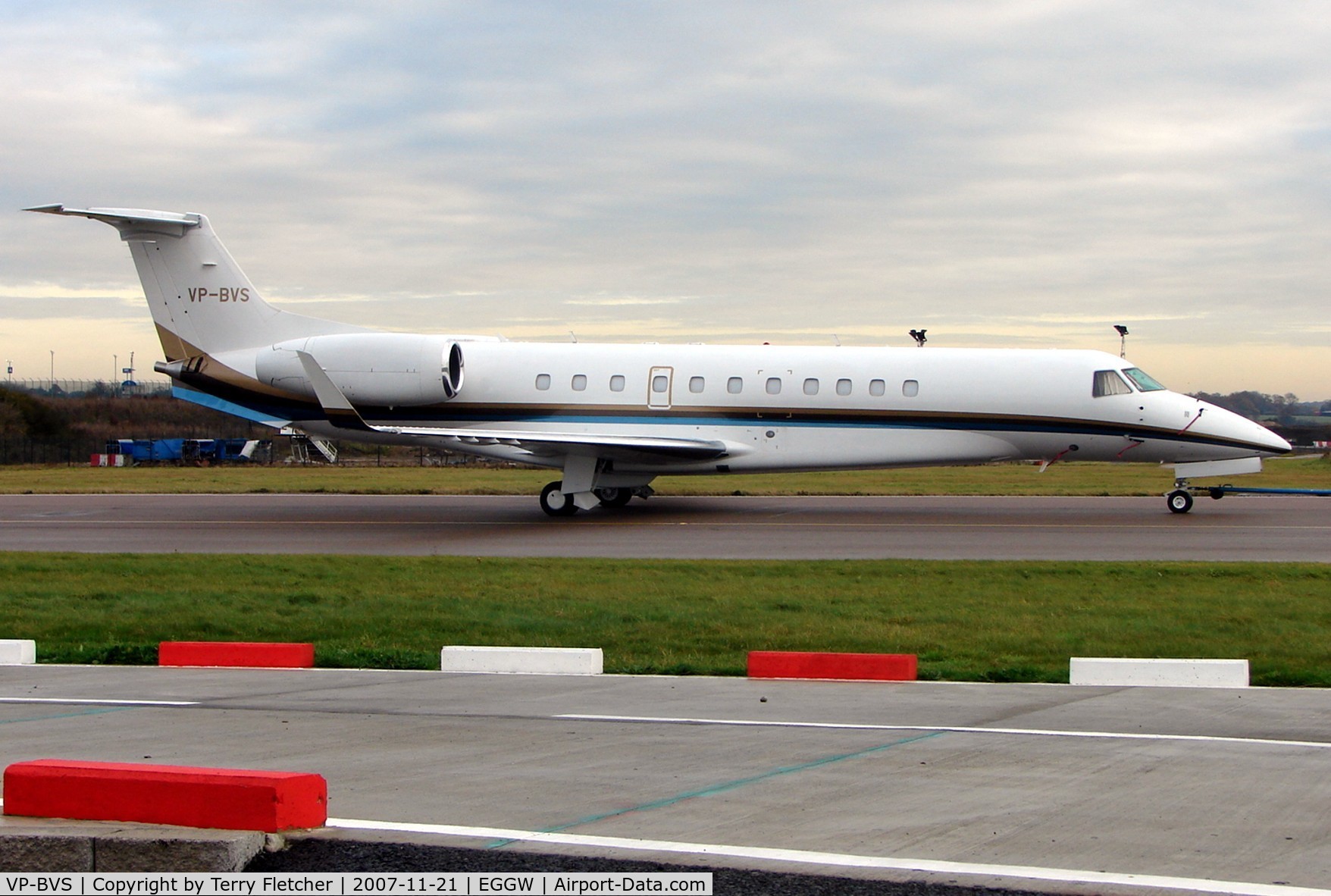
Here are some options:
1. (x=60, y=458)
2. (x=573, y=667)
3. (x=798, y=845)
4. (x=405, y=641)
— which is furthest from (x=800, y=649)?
(x=60, y=458)

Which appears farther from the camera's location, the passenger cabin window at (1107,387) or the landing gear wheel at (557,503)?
the landing gear wheel at (557,503)

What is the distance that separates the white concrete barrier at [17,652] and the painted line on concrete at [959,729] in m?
6.12

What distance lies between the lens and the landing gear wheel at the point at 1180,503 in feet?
89.6

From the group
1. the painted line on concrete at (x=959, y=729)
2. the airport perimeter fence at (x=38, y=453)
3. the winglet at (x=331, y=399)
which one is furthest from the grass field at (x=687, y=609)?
the airport perimeter fence at (x=38, y=453)

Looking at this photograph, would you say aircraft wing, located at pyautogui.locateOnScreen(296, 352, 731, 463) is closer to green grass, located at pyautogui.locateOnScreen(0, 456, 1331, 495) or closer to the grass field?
the grass field

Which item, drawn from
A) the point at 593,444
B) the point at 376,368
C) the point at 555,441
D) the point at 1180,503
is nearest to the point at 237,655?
the point at 555,441

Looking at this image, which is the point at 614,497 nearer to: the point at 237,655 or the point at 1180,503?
the point at 1180,503

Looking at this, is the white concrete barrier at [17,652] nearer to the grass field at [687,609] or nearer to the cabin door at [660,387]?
the grass field at [687,609]

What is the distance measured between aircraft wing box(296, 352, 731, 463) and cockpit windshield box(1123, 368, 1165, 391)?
8297 millimetres

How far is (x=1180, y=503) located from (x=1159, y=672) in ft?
58.6

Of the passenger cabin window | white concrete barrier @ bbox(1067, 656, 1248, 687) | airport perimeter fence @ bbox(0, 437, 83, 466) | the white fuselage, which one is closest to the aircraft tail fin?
the white fuselage

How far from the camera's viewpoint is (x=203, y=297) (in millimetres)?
28750

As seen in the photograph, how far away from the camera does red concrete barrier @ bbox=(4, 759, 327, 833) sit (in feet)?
18.1

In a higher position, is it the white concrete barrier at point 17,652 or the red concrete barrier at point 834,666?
the red concrete barrier at point 834,666
